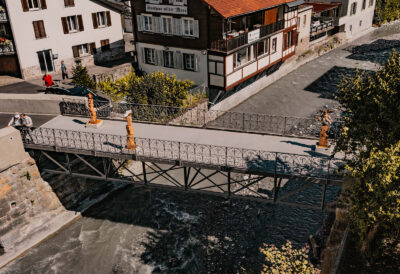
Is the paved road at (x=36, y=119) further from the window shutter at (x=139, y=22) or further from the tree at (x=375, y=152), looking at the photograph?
the tree at (x=375, y=152)

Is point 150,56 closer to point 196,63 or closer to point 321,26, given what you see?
point 196,63

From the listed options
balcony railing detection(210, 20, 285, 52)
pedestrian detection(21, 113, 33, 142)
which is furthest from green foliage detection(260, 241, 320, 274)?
balcony railing detection(210, 20, 285, 52)

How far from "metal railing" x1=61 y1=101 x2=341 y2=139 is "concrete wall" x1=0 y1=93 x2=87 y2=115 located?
0.51m

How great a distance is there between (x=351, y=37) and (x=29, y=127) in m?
57.1

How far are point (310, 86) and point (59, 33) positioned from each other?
28.5 m

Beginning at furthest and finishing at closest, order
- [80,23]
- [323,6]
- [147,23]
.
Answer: [323,6] < [80,23] < [147,23]

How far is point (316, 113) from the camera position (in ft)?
124

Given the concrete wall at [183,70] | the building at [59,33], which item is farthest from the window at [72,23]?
the concrete wall at [183,70]

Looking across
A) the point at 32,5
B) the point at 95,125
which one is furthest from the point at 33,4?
the point at 95,125

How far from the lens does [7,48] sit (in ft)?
123

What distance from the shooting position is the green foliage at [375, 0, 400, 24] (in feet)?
238

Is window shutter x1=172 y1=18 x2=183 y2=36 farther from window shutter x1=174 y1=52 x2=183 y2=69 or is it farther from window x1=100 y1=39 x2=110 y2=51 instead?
window x1=100 y1=39 x2=110 y2=51

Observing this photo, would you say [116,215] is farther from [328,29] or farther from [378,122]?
[328,29]

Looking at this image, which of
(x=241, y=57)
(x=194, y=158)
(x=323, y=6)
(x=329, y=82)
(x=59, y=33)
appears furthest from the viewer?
(x=323, y=6)
